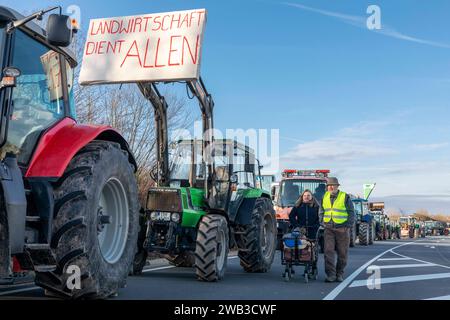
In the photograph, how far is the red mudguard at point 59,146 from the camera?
5.45 meters

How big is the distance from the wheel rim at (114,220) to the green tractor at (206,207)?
2.99m

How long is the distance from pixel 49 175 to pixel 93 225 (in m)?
0.67

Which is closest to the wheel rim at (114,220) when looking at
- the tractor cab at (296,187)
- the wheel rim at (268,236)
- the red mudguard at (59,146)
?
the red mudguard at (59,146)

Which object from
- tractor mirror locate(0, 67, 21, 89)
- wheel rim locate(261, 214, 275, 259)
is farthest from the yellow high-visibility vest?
tractor mirror locate(0, 67, 21, 89)

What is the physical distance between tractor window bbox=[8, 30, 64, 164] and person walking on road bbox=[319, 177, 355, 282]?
5.97 metres

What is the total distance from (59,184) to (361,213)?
25.1 m

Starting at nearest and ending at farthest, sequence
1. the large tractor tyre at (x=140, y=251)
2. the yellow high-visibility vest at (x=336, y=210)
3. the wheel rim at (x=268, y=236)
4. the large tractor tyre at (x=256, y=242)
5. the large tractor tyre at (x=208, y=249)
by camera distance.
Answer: the large tractor tyre at (x=208, y=249) → the large tractor tyre at (x=140, y=251) → the yellow high-visibility vest at (x=336, y=210) → the large tractor tyre at (x=256, y=242) → the wheel rim at (x=268, y=236)

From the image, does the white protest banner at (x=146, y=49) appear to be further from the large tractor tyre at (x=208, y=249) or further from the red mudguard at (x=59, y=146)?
the red mudguard at (x=59, y=146)

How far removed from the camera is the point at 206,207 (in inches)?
416

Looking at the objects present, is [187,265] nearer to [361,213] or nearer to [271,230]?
[271,230]

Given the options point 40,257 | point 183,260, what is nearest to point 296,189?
point 183,260

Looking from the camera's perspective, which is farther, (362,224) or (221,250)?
(362,224)

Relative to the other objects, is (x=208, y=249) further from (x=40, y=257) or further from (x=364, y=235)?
(x=364, y=235)
